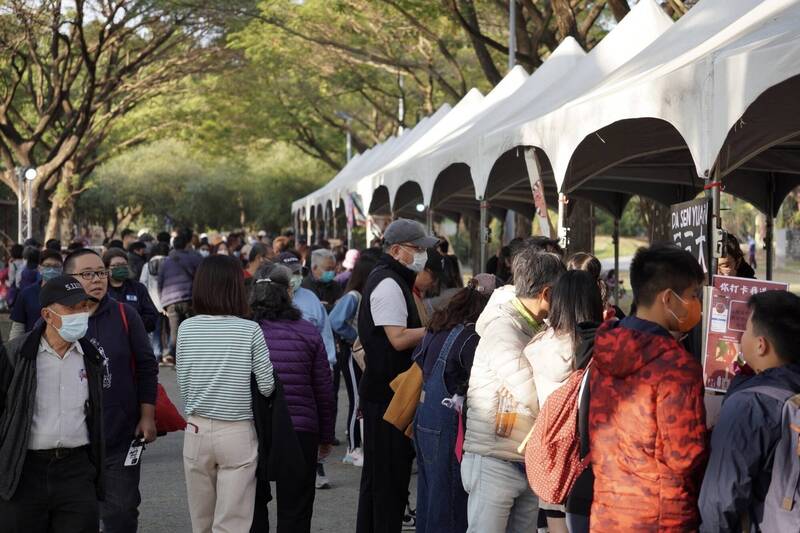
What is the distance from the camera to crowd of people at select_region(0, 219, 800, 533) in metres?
3.74

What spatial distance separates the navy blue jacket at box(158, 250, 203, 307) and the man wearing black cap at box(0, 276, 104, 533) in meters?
10.2

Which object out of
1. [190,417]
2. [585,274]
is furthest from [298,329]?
[585,274]

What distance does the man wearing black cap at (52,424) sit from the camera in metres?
4.98

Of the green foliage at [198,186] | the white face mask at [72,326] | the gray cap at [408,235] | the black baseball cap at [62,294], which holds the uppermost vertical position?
the green foliage at [198,186]

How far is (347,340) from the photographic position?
9.47m

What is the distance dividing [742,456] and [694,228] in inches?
86.8

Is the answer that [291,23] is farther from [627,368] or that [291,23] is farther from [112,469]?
[627,368]

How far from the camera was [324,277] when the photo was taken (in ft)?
37.4

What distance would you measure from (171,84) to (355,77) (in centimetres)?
550

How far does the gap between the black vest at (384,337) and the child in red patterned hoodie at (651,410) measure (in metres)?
2.53

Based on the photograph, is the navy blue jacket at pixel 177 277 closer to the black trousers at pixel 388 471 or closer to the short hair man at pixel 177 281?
the short hair man at pixel 177 281

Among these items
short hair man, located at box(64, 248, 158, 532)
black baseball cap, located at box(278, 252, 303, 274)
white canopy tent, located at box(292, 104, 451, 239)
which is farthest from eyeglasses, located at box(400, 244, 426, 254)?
white canopy tent, located at box(292, 104, 451, 239)

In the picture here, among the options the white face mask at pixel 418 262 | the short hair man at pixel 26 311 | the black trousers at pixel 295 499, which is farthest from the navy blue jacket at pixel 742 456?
the short hair man at pixel 26 311

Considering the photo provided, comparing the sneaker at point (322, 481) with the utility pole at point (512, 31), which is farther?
the utility pole at point (512, 31)
